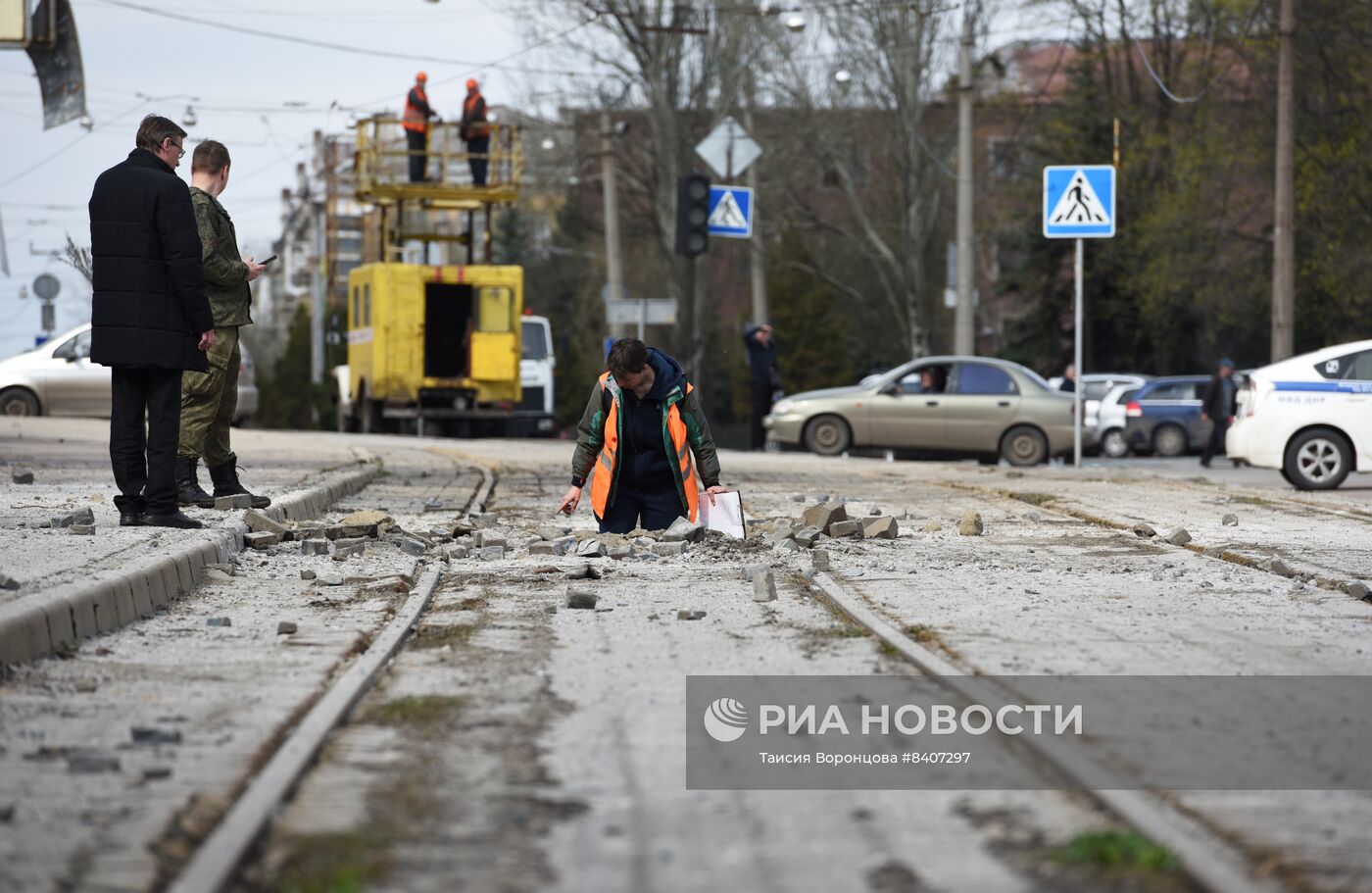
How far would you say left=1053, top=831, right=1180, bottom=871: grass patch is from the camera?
365 cm

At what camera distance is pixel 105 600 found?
23.3 ft

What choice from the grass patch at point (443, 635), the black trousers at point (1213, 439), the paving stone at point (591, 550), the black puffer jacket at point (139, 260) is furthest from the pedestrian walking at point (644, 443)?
the black trousers at point (1213, 439)

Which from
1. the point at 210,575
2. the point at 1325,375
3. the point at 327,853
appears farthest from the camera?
the point at 1325,375

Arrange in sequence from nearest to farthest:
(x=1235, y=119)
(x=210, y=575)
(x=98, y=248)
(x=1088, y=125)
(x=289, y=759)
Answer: (x=289, y=759) < (x=210, y=575) < (x=98, y=248) < (x=1235, y=119) < (x=1088, y=125)

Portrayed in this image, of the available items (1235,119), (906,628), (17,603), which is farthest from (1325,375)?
(1235,119)

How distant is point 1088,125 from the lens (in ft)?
154

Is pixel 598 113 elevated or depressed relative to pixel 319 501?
elevated

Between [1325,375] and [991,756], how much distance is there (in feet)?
47.1

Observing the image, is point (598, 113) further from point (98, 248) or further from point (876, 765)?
point (876, 765)

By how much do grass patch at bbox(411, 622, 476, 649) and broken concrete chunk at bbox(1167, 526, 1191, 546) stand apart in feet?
16.4

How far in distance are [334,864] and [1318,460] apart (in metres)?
15.7

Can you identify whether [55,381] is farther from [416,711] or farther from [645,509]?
[416,711]

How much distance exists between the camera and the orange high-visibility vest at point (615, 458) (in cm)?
1033

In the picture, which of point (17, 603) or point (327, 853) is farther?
point (17, 603)
